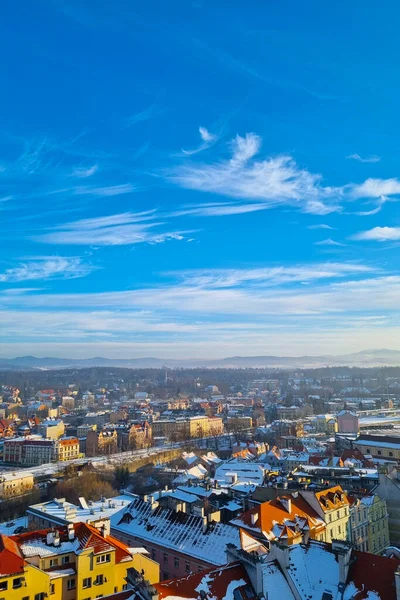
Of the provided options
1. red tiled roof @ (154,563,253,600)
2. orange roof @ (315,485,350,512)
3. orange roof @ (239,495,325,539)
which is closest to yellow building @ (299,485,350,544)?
orange roof @ (315,485,350,512)

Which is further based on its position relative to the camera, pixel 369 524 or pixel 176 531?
pixel 369 524

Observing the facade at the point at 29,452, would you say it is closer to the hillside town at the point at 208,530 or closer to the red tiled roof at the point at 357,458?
→ the hillside town at the point at 208,530

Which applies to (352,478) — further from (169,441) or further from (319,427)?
(319,427)

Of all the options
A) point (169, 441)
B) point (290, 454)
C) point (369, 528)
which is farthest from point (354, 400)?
point (369, 528)

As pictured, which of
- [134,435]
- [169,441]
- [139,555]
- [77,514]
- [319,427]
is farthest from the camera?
[319,427]

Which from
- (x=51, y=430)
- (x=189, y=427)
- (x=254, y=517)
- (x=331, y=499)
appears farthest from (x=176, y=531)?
(x=189, y=427)

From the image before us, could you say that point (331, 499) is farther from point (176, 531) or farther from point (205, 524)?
point (176, 531)
